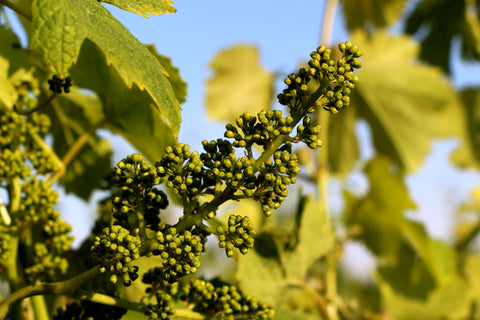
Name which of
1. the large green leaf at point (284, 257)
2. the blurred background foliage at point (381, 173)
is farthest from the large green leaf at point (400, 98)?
the large green leaf at point (284, 257)

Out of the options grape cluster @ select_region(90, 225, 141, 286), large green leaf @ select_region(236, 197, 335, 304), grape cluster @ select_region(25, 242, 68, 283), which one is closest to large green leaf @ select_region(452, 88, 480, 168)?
large green leaf @ select_region(236, 197, 335, 304)

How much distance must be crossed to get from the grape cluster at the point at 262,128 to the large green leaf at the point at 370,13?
2.63m

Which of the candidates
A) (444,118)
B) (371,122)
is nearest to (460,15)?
(444,118)

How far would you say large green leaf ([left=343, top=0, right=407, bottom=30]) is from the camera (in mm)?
3098

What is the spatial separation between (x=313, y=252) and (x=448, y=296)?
3.34 feet

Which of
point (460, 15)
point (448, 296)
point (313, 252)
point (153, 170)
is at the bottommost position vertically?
point (153, 170)

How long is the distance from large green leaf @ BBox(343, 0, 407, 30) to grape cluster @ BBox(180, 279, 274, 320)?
8.57ft

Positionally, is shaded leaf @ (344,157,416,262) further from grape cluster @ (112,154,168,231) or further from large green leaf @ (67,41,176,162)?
grape cluster @ (112,154,168,231)

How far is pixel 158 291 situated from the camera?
794 mm

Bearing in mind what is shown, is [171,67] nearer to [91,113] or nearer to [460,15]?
[91,113]

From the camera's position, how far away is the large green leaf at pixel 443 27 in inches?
127

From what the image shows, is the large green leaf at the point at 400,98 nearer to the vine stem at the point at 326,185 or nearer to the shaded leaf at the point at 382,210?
the vine stem at the point at 326,185

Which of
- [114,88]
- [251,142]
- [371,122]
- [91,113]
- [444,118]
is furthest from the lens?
[444,118]

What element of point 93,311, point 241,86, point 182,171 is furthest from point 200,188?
point 241,86
